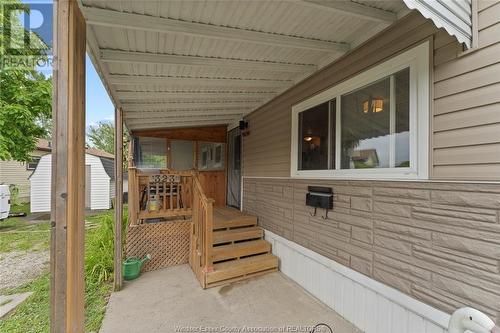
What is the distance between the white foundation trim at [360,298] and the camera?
2.00 metres

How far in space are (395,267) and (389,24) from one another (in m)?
2.21

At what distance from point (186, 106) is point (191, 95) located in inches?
26.6

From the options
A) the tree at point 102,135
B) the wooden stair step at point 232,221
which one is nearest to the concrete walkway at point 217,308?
the wooden stair step at point 232,221

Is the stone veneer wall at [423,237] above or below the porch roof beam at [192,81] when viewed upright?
below

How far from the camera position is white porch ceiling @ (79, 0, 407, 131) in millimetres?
1871

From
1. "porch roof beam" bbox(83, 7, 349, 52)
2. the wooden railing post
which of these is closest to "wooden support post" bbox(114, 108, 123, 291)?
the wooden railing post

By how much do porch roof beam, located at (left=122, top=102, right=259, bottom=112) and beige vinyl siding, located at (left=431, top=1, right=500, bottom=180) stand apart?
11.0ft

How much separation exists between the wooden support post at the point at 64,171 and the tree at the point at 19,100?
7.01 m

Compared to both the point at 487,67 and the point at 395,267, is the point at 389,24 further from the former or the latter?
the point at 395,267

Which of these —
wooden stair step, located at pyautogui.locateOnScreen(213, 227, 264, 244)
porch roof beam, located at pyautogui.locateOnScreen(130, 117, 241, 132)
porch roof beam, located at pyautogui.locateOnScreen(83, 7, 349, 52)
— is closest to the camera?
porch roof beam, located at pyautogui.locateOnScreen(83, 7, 349, 52)

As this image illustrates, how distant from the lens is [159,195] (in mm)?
4750

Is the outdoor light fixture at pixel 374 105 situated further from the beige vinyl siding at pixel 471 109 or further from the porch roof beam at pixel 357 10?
the porch roof beam at pixel 357 10

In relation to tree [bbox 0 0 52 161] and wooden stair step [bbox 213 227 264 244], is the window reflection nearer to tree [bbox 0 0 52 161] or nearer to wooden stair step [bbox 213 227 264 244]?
wooden stair step [bbox 213 227 264 244]

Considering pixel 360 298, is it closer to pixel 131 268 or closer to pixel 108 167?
pixel 131 268
